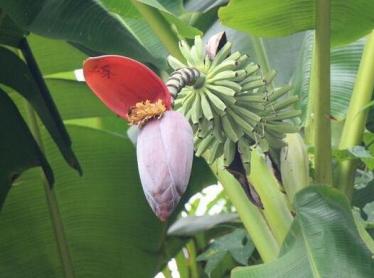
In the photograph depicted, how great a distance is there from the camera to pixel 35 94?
115 centimetres

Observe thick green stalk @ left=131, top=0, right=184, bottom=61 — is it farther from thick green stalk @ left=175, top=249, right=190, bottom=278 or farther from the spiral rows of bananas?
thick green stalk @ left=175, top=249, right=190, bottom=278

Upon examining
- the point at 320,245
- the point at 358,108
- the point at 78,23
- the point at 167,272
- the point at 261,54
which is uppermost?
the point at 78,23

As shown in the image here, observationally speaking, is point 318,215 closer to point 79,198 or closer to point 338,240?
point 338,240

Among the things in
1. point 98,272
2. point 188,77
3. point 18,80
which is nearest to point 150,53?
point 18,80

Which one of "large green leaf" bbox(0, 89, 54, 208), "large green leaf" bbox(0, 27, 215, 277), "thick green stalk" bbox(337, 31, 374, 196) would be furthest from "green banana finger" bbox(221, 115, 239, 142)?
"large green leaf" bbox(0, 27, 215, 277)

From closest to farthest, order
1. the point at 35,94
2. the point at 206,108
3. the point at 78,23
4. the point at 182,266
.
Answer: the point at 206,108 → the point at 78,23 → the point at 35,94 → the point at 182,266

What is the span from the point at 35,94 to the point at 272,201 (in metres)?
0.47

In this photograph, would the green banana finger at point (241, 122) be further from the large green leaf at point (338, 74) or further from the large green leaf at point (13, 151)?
the large green leaf at point (13, 151)

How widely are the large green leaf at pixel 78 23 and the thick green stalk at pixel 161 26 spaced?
11cm

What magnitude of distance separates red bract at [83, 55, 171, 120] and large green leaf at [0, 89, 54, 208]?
0.67 m

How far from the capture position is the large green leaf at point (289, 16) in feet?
2.65

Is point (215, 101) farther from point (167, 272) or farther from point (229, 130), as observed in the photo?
point (167, 272)

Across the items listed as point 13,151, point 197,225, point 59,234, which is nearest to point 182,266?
point 197,225

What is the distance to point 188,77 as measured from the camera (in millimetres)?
556
